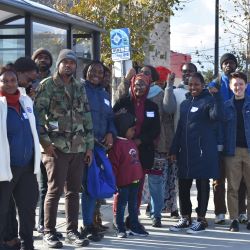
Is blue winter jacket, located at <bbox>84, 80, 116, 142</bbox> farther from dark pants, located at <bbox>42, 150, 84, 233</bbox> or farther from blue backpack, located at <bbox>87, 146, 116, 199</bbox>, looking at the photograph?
dark pants, located at <bbox>42, 150, 84, 233</bbox>

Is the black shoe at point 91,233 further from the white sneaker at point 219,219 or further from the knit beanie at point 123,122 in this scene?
the white sneaker at point 219,219

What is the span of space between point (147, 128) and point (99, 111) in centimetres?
77

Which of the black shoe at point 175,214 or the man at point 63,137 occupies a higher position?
the man at point 63,137

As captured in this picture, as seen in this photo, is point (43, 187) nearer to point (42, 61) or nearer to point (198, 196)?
point (42, 61)

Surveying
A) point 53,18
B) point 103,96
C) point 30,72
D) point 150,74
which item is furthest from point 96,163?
point 53,18

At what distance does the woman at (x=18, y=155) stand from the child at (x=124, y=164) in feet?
4.64

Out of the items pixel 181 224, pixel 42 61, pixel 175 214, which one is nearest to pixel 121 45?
pixel 175 214

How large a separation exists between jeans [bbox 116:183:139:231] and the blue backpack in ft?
1.10

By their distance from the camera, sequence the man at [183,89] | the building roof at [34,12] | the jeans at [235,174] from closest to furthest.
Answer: the jeans at [235,174] < the man at [183,89] < the building roof at [34,12]

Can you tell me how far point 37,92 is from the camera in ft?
21.2

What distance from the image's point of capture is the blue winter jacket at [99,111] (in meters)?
6.89

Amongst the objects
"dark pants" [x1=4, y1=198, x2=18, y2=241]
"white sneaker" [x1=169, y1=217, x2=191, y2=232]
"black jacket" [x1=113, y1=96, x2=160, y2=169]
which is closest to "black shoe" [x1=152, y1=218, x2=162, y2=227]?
"white sneaker" [x1=169, y1=217, x2=191, y2=232]

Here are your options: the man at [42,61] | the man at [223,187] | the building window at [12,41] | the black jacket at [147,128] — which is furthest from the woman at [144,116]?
the building window at [12,41]

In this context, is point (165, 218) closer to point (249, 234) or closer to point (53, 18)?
point (249, 234)
